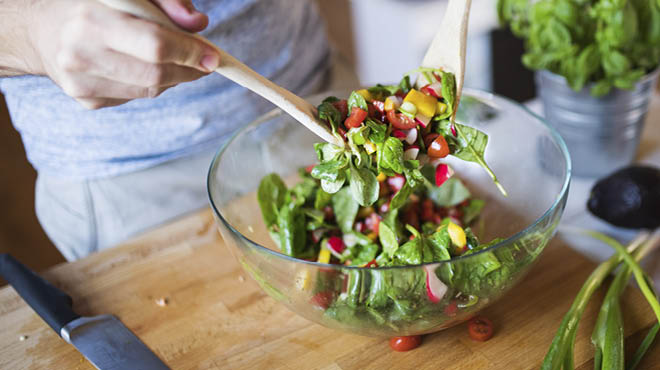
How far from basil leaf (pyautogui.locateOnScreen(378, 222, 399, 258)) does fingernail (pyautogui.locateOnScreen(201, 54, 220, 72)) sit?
0.39 metres

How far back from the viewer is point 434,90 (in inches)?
34.5

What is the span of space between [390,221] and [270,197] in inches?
10.1

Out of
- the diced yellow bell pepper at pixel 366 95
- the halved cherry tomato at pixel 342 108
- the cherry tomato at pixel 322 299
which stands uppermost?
the diced yellow bell pepper at pixel 366 95

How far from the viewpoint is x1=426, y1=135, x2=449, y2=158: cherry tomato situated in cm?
84

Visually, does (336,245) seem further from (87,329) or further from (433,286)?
(87,329)

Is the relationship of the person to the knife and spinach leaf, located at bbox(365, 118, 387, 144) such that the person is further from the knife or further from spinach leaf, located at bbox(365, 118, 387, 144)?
spinach leaf, located at bbox(365, 118, 387, 144)

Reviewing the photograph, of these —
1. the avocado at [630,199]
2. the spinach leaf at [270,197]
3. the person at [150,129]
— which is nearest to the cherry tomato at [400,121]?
the spinach leaf at [270,197]

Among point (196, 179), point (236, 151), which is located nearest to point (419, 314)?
point (236, 151)

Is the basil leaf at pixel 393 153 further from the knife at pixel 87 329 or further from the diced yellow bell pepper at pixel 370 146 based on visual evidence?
the knife at pixel 87 329

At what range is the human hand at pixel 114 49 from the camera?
2.10ft

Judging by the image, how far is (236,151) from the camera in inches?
43.2

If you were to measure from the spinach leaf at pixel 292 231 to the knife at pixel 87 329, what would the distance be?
280 mm

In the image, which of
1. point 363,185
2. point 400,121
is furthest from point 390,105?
point 363,185

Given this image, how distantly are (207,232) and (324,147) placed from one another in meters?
0.48
